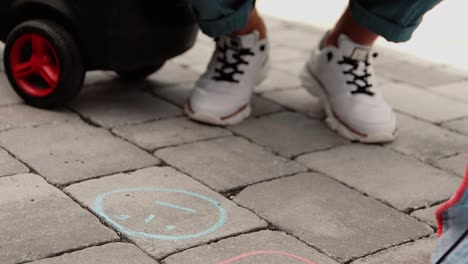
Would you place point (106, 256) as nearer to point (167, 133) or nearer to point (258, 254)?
point (258, 254)

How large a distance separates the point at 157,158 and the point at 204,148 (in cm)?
15

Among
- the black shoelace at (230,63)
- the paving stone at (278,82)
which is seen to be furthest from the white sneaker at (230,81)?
the paving stone at (278,82)

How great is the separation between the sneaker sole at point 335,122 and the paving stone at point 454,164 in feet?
0.60

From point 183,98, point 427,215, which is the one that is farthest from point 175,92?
point 427,215

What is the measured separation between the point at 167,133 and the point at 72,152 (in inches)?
12.3

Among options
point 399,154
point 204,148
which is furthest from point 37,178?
point 399,154

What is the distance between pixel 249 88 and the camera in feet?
7.73

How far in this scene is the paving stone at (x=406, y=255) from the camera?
1490 mm

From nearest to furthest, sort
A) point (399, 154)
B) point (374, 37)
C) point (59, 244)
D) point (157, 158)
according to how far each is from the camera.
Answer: point (59, 244), point (157, 158), point (399, 154), point (374, 37)

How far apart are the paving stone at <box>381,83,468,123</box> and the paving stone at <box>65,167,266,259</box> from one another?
101cm

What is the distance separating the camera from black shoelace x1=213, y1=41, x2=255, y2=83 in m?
2.33

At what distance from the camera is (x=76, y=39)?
86.4 inches

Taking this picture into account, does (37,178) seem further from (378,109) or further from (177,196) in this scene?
(378,109)

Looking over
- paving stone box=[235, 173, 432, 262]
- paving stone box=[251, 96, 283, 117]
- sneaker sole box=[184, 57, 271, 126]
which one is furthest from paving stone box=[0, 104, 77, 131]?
paving stone box=[235, 173, 432, 262]
